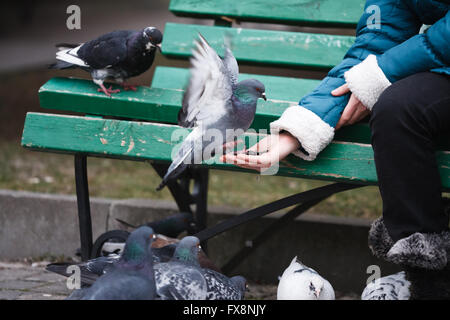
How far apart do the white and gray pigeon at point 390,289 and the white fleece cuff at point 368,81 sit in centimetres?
60

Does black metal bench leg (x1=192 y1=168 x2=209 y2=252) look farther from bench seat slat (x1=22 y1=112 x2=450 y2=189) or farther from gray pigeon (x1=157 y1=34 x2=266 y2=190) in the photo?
gray pigeon (x1=157 y1=34 x2=266 y2=190)

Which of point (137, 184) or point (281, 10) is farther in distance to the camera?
point (137, 184)

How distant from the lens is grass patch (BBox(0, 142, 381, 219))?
442cm

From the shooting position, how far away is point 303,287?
7.07 feet

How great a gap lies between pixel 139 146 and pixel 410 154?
104cm

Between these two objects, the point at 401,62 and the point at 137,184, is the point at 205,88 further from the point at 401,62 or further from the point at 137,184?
the point at 137,184

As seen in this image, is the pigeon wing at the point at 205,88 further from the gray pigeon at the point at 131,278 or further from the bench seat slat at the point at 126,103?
the bench seat slat at the point at 126,103

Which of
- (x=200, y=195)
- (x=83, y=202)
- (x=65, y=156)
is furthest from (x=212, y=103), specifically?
(x=65, y=156)

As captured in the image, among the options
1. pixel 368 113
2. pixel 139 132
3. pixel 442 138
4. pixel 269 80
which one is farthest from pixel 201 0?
pixel 442 138

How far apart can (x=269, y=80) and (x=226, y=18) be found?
1.47 ft

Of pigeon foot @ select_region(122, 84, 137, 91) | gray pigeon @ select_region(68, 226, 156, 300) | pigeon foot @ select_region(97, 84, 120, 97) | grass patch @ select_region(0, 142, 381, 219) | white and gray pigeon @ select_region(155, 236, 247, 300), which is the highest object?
pigeon foot @ select_region(122, 84, 137, 91)

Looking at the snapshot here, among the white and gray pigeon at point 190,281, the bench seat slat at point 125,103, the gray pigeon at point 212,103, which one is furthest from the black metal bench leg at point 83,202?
the gray pigeon at point 212,103

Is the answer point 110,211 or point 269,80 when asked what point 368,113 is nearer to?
point 269,80

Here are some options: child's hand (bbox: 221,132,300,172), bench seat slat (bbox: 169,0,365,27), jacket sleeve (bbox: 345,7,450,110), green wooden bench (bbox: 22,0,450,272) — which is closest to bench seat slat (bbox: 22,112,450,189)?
green wooden bench (bbox: 22,0,450,272)
